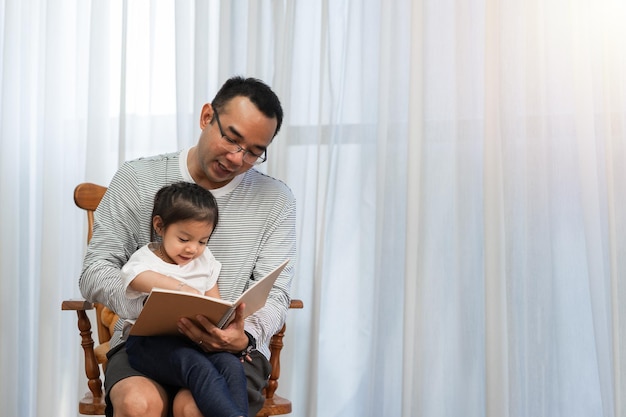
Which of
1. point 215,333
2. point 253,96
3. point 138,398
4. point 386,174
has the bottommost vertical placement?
point 138,398

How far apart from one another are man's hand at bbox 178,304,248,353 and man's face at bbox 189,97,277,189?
441 millimetres

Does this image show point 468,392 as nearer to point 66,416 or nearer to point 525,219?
point 525,219

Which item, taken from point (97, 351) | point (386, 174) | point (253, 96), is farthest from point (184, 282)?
point (386, 174)

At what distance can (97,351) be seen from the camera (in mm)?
2455

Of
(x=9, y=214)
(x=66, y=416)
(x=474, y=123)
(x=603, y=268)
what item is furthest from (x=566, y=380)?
(x=9, y=214)

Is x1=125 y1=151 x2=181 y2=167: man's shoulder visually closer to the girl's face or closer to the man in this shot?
the man

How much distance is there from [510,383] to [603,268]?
47 centimetres

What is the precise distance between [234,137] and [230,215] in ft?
0.71

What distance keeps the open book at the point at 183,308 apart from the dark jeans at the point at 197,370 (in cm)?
4

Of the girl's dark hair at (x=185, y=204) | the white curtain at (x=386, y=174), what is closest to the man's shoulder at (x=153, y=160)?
the girl's dark hair at (x=185, y=204)

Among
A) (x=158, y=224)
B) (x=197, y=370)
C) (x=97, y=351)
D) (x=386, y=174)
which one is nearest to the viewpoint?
(x=197, y=370)

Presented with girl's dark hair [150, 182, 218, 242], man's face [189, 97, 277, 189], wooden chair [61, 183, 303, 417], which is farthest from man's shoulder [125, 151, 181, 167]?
wooden chair [61, 183, 303, 417]

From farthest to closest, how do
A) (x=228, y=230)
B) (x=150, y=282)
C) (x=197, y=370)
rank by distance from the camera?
(x=228, y=230) < (x=150, y=282) < (x=197, y=370)

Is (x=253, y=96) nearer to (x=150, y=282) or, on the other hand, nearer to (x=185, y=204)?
(x=185, y=204)
